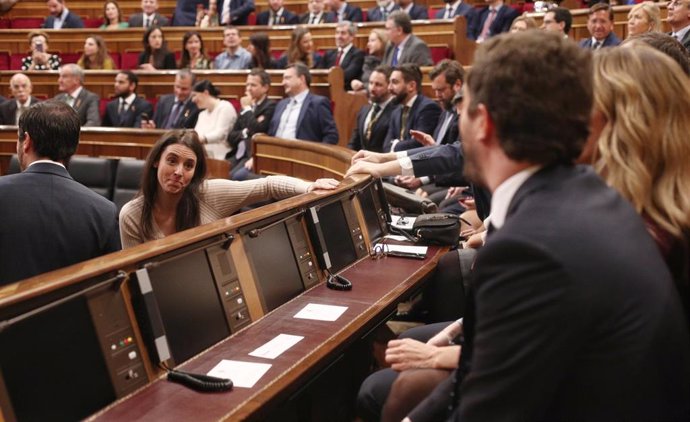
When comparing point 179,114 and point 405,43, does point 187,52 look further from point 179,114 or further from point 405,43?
point 405,43

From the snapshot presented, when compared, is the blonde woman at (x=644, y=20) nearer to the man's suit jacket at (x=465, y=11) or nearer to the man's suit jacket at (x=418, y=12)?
the man's suit jacket at (x=465, y=11)

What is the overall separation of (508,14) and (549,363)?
6432 mm

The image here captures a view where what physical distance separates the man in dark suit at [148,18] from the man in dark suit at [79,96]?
85.1 inches

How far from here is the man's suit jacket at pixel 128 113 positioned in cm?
692

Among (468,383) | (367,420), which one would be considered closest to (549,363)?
(468,383)

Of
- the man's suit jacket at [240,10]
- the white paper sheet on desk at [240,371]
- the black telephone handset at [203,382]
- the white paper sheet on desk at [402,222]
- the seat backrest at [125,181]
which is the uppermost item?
the man's suit jacket at [240,10]

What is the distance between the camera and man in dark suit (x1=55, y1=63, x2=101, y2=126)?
685 cm

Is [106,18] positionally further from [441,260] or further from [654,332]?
[654,332]

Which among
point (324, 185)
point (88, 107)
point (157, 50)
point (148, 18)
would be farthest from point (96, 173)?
point (148, 18)

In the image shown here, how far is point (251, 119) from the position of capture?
20.2 feet

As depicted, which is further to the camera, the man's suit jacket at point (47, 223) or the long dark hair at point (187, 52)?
the long dark hair at point (187, 52)

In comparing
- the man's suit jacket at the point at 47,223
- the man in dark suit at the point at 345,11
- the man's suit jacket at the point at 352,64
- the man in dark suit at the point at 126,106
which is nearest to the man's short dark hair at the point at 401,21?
the man's suit jacket at the point at 352,64

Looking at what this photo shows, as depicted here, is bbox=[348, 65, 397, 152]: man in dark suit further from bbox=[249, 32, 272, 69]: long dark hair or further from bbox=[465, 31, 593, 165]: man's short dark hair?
bbox=[465, 31, 593, 165]: man's short dark hair

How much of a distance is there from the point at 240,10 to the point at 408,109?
165 inches
